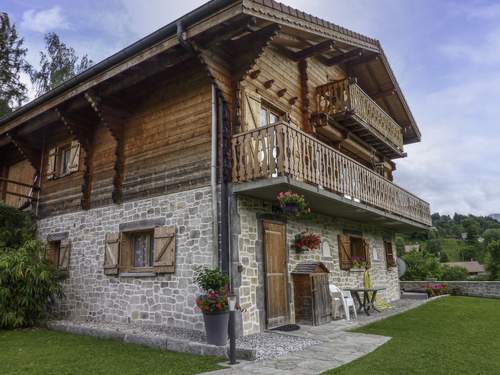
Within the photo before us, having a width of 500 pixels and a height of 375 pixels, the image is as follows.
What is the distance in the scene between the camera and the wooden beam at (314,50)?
10.2 metres

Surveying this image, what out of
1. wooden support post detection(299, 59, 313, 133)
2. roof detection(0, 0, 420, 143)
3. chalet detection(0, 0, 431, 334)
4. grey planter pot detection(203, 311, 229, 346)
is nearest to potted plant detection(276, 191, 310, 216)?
chalet detection(0, 0, 431, 334)

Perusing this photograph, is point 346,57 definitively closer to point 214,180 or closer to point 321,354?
point 214,180

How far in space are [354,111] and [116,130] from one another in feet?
21.0

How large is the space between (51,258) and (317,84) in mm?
9524

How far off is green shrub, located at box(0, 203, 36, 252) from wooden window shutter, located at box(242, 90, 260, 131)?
24.2ft

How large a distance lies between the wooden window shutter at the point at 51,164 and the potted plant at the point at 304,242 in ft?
25.9

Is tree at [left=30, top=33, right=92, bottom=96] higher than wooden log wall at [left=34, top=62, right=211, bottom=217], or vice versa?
tree at [left=30, top=33, right=92, bottom=96]

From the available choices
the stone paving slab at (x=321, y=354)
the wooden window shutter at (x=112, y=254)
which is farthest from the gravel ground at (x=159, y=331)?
the stone paving slab at (x=321, y=354)

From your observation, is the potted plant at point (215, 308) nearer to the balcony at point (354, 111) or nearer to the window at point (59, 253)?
the window at point (59, 253)

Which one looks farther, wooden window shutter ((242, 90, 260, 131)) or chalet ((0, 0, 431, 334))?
wooden window shutter ((242, 90, 260, 131))

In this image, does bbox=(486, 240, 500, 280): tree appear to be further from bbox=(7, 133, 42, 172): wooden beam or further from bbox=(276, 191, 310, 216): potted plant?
bbox=(7, 133, 42, 172): wooden beam

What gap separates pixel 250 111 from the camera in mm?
8328

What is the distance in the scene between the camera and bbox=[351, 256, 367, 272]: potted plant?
447 inches

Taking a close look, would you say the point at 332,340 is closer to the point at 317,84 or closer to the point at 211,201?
the point at 211,201
